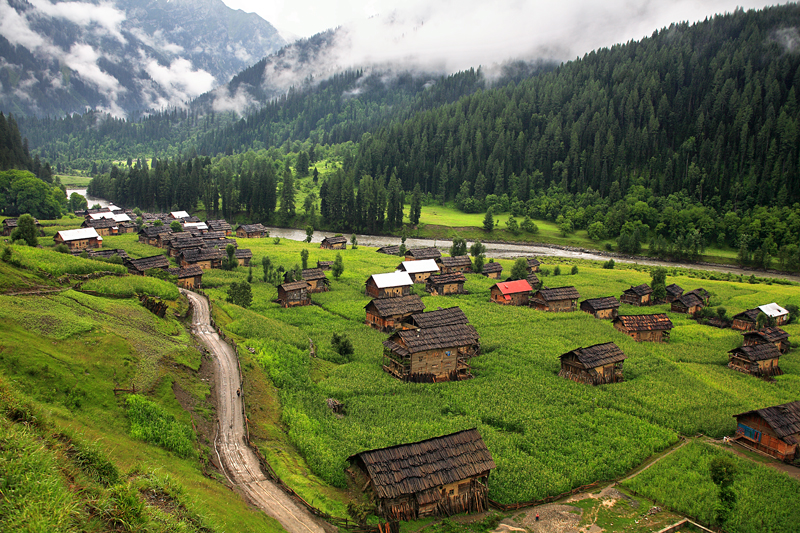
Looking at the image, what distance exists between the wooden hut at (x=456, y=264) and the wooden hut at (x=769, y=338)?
46752mm

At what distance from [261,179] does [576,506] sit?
144 meters

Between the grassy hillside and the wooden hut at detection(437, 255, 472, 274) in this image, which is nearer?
the grassy hillside

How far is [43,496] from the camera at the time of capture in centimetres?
1284

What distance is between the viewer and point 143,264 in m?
66.6

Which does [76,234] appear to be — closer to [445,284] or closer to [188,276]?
[188,276]

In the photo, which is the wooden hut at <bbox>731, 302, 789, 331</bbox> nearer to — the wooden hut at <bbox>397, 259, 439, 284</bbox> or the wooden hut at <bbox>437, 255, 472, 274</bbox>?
the wooden hut at <bbox>437, 255, 472, 274</bbox>

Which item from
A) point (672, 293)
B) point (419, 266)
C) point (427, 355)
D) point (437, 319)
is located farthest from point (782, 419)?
point (419, 266)

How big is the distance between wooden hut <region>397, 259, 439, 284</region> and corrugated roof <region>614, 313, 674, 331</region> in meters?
33.2

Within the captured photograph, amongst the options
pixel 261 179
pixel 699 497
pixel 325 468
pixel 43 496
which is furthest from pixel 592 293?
pixel 261 179

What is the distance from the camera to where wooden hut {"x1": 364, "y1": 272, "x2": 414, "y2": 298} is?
7300 centimetres

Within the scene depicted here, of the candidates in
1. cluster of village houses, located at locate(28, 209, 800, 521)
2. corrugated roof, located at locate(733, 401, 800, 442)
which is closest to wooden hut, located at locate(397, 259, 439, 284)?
cluster of village houses, located at locate(28, 209, 800, 521)

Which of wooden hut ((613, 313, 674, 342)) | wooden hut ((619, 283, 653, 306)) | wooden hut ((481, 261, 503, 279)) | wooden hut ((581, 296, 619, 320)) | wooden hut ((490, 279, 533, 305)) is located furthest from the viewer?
wooden hut ((481, 261, 503, 279))

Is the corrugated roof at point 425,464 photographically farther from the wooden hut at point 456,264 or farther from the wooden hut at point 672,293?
the wooden hut at point 456,264

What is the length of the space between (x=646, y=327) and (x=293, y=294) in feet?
149
